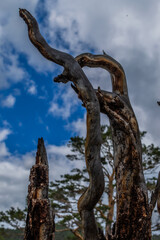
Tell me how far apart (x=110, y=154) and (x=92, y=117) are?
1161 cm

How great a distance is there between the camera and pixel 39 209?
2648 millimetres

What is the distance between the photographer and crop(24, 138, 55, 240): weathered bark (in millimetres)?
2598

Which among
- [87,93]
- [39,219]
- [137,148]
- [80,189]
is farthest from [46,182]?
[80,189]

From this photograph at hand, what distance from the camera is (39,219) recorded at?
103 inches

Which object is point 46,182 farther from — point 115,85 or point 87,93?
point 115,85

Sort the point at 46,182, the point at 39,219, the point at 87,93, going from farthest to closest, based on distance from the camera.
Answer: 1. the point at 87,93
2. the point at 46,182
3. the point at 39,219

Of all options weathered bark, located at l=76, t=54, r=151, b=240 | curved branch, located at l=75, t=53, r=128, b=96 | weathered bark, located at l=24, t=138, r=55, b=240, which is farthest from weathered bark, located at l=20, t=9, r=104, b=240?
weathered bark, located at l=24, t=138, r=55, b=240

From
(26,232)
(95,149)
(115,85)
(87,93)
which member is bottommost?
(26,232)

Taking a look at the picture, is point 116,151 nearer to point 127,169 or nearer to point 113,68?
point 127,169

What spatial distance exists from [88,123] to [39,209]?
170cm

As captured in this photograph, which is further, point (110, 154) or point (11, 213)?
point (110, 154)

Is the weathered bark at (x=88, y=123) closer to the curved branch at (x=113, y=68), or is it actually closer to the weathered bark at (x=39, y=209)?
the curved branch at (x=113, y=68)

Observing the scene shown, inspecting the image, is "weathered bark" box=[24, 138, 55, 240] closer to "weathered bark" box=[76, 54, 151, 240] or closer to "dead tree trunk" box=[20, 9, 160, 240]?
"dead tree trunk" box=[20, 9, 160, 240]

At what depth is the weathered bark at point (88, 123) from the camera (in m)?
3.71
